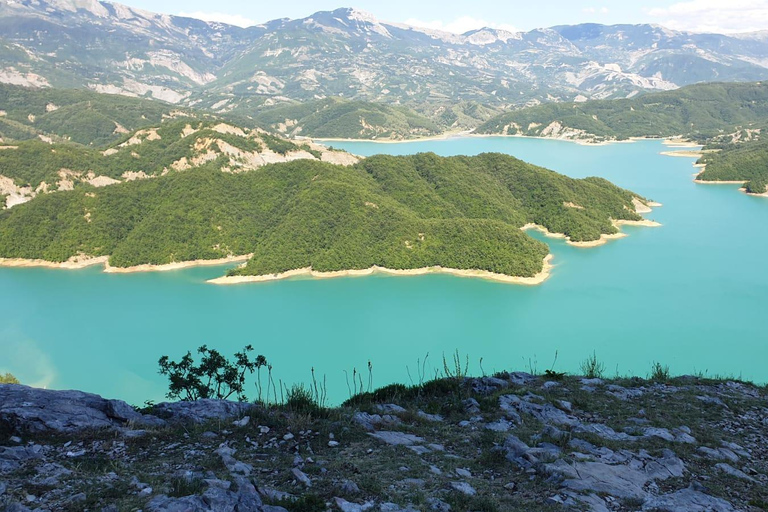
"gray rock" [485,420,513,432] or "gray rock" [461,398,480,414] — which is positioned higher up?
"gray rock" [485,420,513,432]

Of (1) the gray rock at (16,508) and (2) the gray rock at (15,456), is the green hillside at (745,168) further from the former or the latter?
(1) the gray rock at (16,508)

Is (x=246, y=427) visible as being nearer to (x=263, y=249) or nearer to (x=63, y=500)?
(x=63, y=500)

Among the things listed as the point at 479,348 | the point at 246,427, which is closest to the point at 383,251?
the point at 479,348

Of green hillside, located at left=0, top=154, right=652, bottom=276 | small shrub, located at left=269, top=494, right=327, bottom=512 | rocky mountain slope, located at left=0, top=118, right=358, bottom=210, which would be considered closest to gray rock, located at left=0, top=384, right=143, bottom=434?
small shrub, located at left=269, top=494, right=327, bottom=512

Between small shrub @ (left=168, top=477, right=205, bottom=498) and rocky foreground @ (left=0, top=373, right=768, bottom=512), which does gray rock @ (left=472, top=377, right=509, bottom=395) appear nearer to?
rocky foreground @ (left=0, top=373, right=768, bottom=512)

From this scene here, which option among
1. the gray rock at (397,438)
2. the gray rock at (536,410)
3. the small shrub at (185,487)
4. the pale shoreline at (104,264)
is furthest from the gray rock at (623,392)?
the pale shoreline at (104,264)

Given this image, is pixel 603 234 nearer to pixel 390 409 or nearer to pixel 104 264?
pixel 104 264
